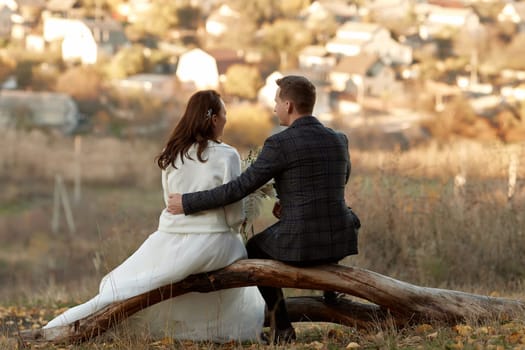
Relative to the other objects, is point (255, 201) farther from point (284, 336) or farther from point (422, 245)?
point (422, 245)

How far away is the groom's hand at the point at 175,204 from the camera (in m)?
4.61

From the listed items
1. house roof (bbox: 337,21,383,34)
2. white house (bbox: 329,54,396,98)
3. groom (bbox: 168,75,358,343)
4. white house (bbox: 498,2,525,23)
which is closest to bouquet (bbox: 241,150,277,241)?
groom (bbox: 168,75,358,343)

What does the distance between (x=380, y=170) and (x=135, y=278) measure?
15.5ft

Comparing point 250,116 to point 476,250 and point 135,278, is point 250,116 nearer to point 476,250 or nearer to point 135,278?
point 476,250

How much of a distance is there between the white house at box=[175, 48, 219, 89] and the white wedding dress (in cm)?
3893

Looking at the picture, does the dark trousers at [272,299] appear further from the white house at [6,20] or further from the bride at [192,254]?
the white house at [6,20]

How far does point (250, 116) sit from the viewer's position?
135 feet

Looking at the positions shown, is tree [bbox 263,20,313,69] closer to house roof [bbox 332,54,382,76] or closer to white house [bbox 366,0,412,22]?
house roof [bbox 332,54,382,76]

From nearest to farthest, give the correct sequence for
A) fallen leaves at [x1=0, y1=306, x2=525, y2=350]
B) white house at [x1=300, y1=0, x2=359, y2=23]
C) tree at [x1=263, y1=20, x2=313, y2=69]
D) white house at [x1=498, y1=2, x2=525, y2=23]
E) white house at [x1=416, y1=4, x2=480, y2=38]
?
fallen leaves at [x1=0, y1=306, x2=525, y2=350] < white house at [x1=498, y1=2, x2=525, y2=23] < white house at [x1=416, y1=4, x2=480, y2=38] < white house at [x1=300, y1=0, x2=359, y2=23] < tree at [x1=263, y1=20, x2=313, y2=69]

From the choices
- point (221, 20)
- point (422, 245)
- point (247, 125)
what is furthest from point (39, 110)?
point (422, 245)

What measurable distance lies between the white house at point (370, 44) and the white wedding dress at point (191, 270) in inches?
1552

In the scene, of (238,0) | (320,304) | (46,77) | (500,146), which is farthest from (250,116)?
(320,304)

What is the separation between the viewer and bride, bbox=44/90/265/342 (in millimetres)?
4633

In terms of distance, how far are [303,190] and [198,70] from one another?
133ft
